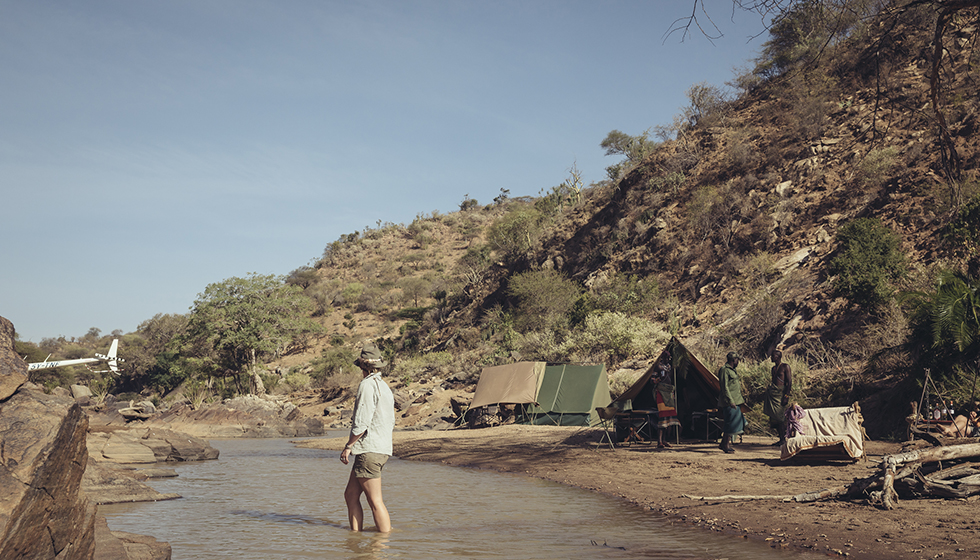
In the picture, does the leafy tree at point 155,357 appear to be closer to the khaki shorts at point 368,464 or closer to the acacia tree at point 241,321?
the acacia tree at point 241,321

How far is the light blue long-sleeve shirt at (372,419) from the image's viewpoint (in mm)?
5977

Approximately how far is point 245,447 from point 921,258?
845 inches

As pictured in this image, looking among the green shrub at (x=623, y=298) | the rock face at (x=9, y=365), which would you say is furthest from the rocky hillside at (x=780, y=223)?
the rock face at (x=9, y=365)

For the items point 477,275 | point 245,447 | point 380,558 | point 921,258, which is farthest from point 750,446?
point 477,275

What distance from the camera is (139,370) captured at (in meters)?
50.9

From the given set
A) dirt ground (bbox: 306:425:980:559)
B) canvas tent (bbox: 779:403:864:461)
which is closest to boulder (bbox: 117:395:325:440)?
dirt ground (bbox: 306:425:980:559)

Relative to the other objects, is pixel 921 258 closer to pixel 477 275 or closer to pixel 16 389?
pixel 16 389

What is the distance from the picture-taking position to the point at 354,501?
638cm

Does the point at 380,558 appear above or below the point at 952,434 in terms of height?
below

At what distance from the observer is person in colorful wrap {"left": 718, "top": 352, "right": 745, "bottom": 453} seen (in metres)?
12.0

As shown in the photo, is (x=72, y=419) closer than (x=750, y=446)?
Yes

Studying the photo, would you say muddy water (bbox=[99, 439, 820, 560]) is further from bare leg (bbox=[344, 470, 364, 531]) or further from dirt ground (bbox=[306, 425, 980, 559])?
dirt ground (bbox=[306, 425, 980, 559])

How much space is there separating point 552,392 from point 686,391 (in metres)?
6.30

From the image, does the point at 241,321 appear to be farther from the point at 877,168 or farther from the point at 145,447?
the point at 877,168
